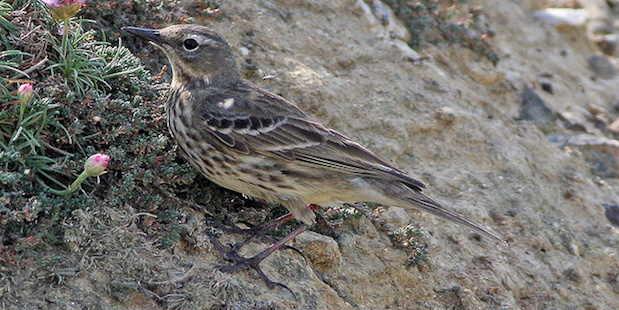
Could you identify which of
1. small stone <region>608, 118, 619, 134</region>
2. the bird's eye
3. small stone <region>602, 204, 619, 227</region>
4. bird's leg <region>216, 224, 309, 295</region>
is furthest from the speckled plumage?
small stone <region>608, 118, 619, 134</region>

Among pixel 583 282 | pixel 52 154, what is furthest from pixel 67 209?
pixel 583 282

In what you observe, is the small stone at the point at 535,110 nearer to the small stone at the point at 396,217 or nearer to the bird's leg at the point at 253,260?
the small stone at the point at 396,217

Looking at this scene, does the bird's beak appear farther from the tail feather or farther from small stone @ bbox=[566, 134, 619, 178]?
small stone @ bbox=[566, 134, 619, 178]

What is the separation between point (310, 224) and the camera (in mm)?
4938

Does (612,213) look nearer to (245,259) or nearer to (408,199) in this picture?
(408,199)

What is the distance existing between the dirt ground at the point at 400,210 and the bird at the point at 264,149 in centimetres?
39

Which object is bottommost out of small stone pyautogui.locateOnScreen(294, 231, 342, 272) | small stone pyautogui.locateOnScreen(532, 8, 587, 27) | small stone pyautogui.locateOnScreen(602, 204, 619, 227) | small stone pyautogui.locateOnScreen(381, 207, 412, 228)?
small stone pyautogui.locateOnScreen(602, 204, 619, 227)

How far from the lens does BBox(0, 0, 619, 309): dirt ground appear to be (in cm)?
414

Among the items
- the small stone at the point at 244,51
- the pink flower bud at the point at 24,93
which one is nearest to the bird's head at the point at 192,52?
the small stone at the point at 244,51

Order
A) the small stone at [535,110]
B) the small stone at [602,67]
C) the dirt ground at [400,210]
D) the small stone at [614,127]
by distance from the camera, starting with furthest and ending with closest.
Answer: the small stone at [602,67]
the small stone at [614,127]
the small stone at [535,110]
the dirt ground at [400,210]

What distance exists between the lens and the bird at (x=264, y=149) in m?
4.89

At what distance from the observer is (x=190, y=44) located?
5242 mm

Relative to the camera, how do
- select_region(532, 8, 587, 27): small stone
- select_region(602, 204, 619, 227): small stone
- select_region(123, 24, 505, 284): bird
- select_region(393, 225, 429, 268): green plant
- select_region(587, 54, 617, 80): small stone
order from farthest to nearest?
1. select_region(532, 8, 587, 27): small stone
2. select_region(587, 54, 617, 80): small stone
3. select_region(602, 204, 619, 227): small stone
4. select_region(393, 225, 429, 268): green plant
5. select_region(123, 24, 505, 284): bird

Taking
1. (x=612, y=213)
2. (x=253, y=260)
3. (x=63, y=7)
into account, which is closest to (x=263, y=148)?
(x=253, y=260)
